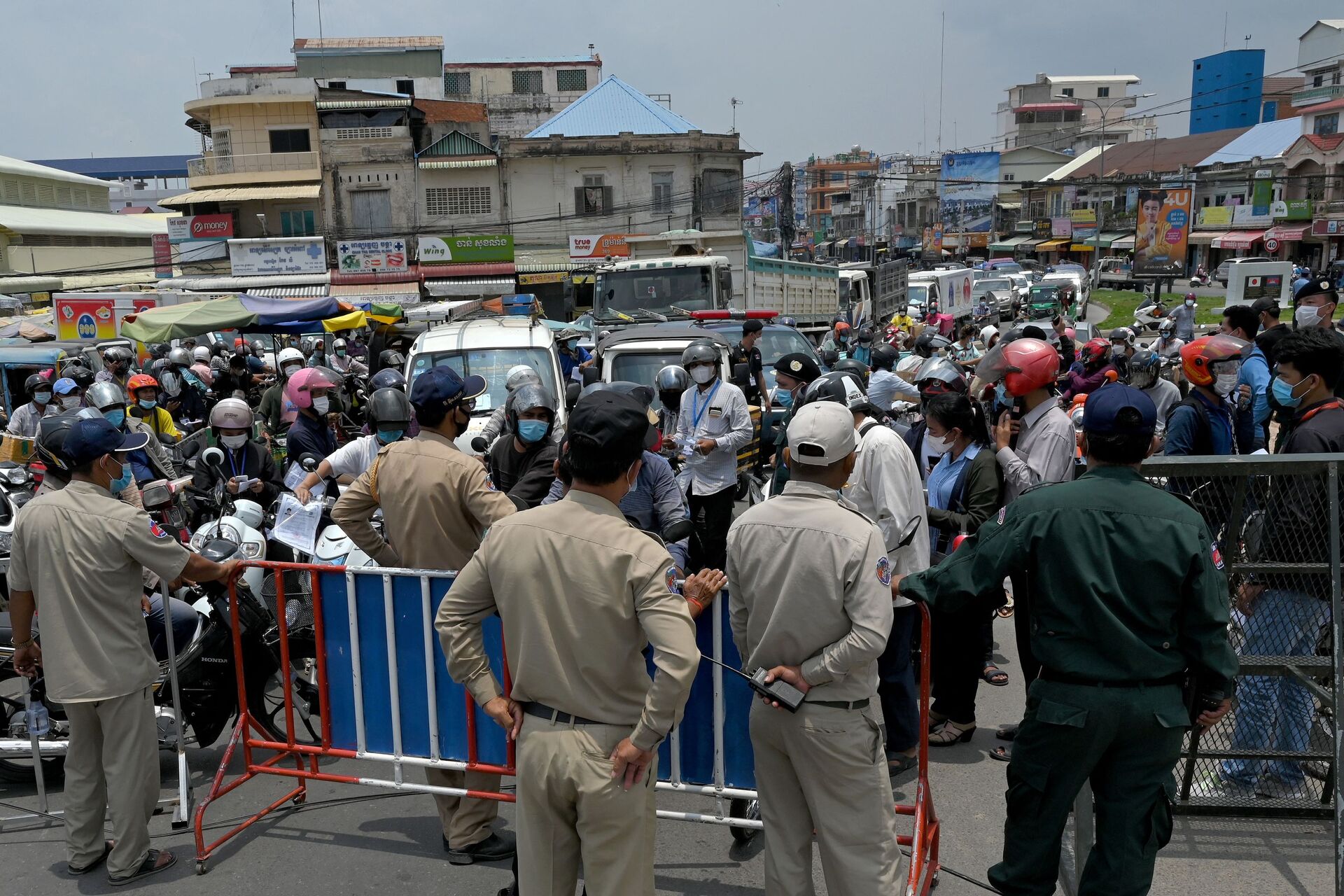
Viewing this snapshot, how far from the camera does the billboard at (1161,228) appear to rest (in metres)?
52.3

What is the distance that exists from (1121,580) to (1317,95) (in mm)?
79195

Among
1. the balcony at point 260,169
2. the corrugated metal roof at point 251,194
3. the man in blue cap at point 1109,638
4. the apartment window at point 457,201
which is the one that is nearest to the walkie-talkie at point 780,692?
the man in blue cap at point 1109,638

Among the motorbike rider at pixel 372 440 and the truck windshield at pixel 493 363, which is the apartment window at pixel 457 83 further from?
the motorbike rider at pixel 372 440

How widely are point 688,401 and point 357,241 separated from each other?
35190 millimetres

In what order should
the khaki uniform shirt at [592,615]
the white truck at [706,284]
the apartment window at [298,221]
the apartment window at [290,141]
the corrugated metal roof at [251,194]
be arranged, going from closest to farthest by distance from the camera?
the khaki uniform shirt at [592,615] → the white truck at [706,284] → the corrugated metal roof at [251,194] → the apartment window at [298,221] → the apartment window at [290,141]

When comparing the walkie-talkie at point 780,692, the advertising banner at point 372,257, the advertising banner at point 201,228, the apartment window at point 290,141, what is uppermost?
the apartment window at point 290,141

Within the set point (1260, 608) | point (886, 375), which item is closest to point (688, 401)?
point (886, 375)

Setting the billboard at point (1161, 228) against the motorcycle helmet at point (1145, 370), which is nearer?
the motorcycle helmet at point (1145, 370)

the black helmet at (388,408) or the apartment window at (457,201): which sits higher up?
the apartment window at (457,201)

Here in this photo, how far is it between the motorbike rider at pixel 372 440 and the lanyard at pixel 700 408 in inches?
94.8

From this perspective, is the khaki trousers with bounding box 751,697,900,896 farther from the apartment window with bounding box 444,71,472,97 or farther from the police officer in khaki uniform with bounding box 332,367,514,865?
the apartment window with bounding box 444,71,472,97

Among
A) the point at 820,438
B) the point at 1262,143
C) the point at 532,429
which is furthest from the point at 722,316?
the point at 1262,143

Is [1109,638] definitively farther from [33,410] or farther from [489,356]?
[33,410]

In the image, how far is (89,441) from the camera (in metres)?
3.92
